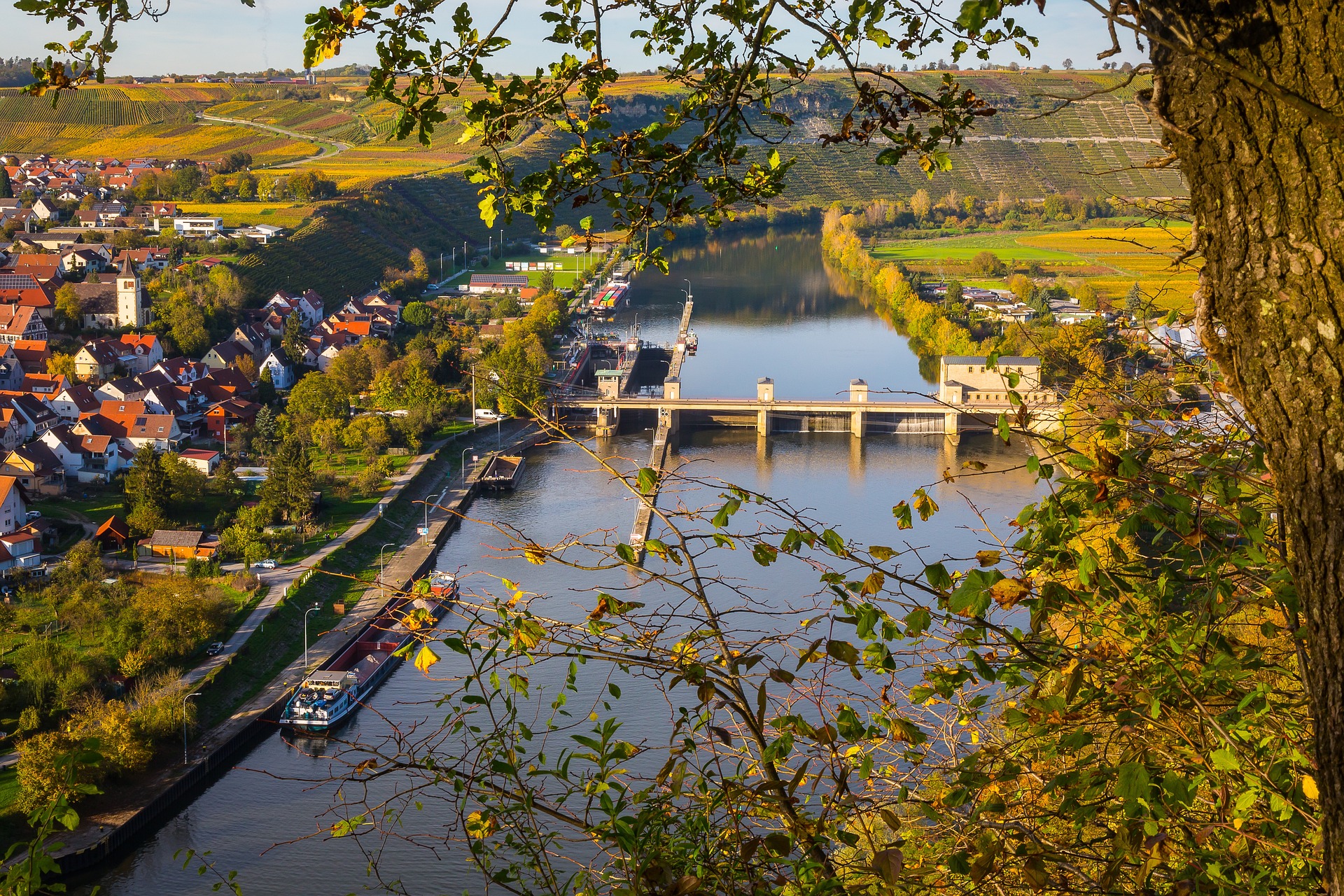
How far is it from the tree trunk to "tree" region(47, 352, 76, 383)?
14.3 m

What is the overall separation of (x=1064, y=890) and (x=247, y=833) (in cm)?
558

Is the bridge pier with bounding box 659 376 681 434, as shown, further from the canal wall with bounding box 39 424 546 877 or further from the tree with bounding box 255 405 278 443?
the canal wall with bounding box 39 424 546 877

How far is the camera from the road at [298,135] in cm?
2914

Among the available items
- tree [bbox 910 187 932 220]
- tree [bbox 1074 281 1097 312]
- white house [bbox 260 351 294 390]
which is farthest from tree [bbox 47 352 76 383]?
tree [bbox 910 187 932 220]

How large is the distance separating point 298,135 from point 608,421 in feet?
65.3

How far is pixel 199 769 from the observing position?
6434 mm

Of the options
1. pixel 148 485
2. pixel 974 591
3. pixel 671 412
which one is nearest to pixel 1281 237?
pixel 974 591

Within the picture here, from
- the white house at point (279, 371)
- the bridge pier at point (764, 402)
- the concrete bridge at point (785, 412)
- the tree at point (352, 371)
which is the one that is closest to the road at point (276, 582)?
the tree at point (352, 371)

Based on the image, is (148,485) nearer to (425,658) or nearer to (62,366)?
(62,366)

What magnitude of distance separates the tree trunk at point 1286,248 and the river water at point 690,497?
231 mm

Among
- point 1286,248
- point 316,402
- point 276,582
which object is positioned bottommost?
point 276,582

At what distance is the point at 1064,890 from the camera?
87 cm

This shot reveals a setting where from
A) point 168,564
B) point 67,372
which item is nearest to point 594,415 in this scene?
point 67,372

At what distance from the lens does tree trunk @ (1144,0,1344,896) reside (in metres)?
0.65
